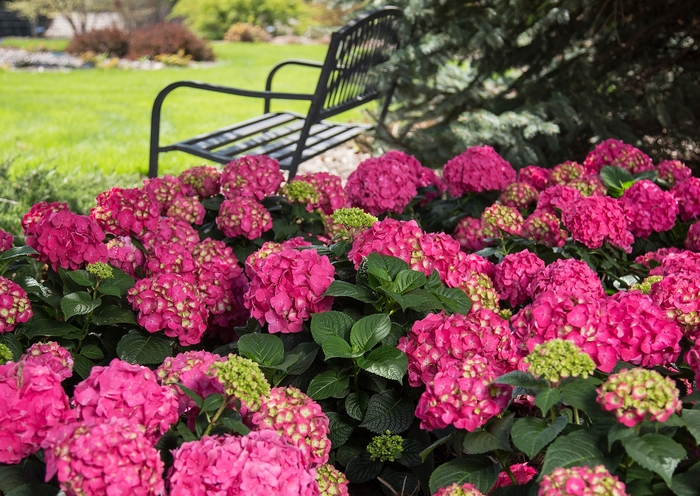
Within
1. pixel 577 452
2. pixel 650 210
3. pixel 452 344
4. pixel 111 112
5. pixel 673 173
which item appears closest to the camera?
pixel 577 452

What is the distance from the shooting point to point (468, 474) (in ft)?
4.71

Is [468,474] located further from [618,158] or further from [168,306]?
[618,158]

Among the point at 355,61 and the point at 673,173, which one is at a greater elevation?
the point at 355,61

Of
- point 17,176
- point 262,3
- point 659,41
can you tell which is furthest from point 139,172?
point 262,3

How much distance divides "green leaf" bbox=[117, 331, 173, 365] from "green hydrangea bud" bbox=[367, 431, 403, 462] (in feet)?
1.89

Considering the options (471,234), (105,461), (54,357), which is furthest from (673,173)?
(105,461)

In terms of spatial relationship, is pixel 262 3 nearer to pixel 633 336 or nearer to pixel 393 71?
pixel 393 71

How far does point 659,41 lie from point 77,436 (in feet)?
16.6

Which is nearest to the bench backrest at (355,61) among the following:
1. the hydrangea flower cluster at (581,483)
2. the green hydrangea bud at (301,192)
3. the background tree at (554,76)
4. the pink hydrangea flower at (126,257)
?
the background tree at (554,76)

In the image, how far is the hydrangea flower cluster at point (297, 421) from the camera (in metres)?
1.45

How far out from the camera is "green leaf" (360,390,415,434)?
1687 mm

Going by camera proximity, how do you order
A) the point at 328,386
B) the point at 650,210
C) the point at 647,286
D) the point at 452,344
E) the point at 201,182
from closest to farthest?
the point at 452,344
the point at 328,386
the point at 647,286
the point at 650,210
the point at 201,182

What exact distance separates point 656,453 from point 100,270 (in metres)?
1.33

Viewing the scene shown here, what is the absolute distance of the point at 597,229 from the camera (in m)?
2.32
